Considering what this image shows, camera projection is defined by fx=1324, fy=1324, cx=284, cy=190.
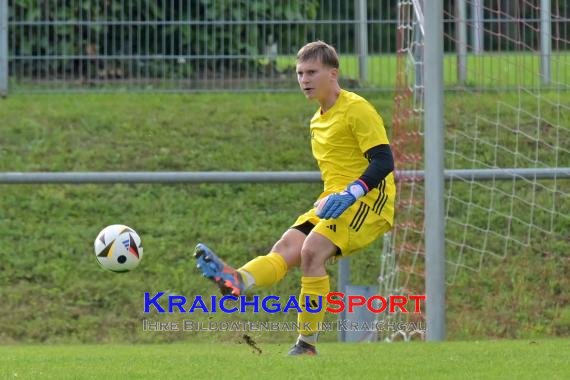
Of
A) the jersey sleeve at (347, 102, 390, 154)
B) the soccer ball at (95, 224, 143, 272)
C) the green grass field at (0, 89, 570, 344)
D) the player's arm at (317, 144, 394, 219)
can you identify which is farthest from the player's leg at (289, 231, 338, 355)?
the green grass field at (0, 89, 570, 344)

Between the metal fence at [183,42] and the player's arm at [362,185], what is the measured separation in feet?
23.0

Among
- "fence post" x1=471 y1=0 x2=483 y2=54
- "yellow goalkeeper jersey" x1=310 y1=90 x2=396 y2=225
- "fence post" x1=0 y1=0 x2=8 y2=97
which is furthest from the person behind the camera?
"fence post" x1=0 y1=0 x2=8 y2=97

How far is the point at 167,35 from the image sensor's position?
14.7m

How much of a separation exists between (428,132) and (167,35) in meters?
6.00

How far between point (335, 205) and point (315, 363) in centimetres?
94

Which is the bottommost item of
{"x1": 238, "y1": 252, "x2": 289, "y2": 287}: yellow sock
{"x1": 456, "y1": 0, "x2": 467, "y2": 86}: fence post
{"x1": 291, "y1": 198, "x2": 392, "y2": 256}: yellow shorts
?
{"x1": 238, "y1": 252, "x2": 289, "y2": 287}: yellow sock

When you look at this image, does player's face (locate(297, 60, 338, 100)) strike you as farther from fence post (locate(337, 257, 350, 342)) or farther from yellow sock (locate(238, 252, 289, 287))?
fence post (locate(337, 257, 350, 342))

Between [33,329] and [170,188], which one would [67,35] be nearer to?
[170,188]

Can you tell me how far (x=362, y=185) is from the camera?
749cm

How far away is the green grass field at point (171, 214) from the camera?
11.0m

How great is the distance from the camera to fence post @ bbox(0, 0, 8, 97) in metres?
14.6

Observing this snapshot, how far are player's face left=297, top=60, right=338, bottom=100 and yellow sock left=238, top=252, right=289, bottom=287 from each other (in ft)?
3.40

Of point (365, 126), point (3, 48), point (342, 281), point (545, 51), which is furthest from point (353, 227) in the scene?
point (3, 48)

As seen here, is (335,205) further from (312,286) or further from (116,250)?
(116,250)
